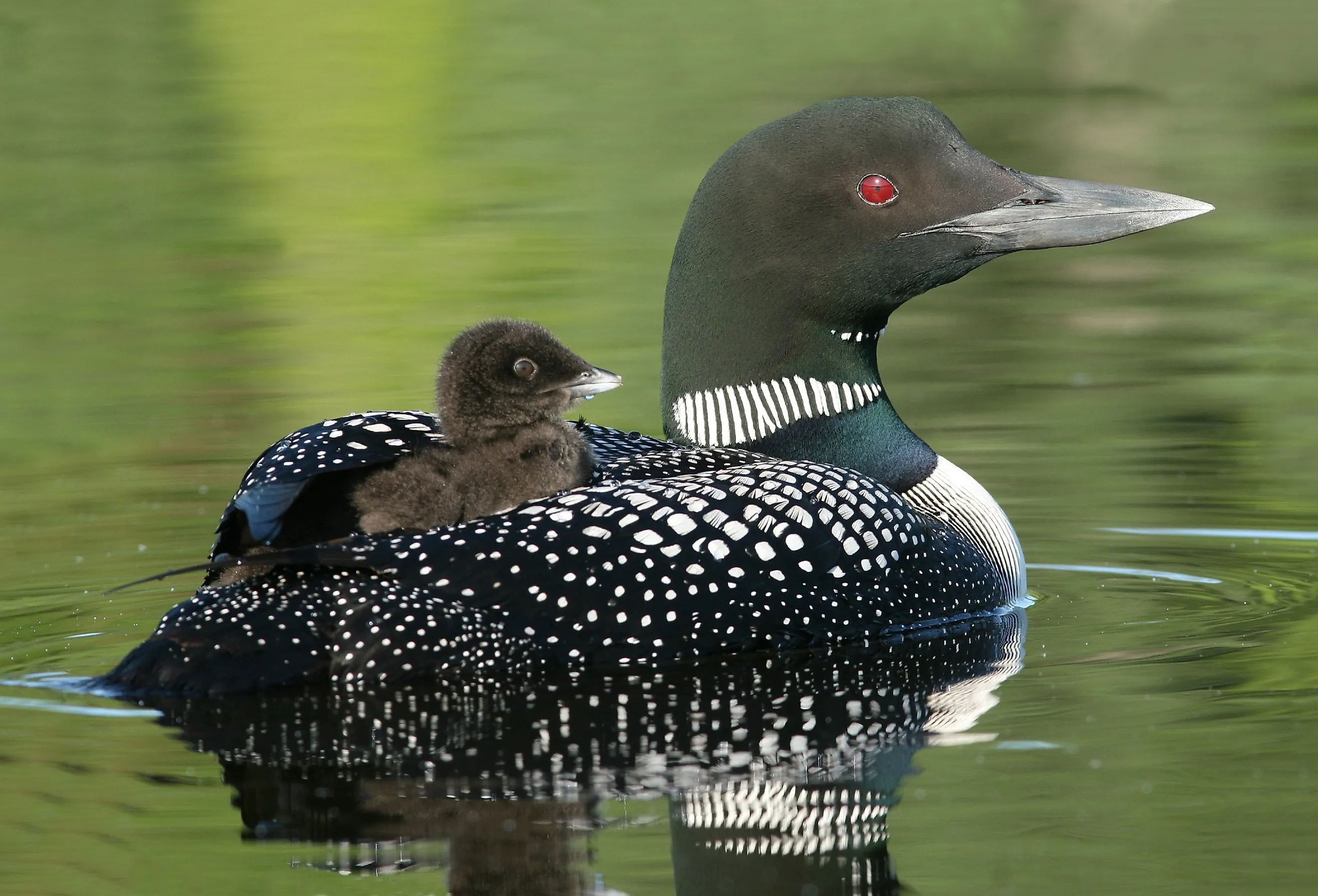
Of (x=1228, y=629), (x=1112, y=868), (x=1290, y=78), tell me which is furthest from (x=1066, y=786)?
(x=1290, y=78)

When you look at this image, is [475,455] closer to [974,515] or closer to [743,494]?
[743,494]

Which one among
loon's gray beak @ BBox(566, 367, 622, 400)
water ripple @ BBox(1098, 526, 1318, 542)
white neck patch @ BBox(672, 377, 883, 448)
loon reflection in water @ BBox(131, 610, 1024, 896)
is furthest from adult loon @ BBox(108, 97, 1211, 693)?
water ripple @ BBox(1098, 526, 1318, 542)

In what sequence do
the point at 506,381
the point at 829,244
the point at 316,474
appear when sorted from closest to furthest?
the point at 316,474
the point at 506,381
the point at 829,244

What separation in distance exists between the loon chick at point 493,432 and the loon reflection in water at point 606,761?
455 mm

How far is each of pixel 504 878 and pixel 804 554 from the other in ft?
5.41

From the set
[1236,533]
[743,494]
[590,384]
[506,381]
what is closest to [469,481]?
[506,381]

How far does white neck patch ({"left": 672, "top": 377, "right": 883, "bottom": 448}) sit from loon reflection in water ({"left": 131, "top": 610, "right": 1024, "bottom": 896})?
0.81m

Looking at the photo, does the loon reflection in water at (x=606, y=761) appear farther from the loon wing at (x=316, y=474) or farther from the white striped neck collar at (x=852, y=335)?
the white striped neck collar at (x=852, y=335)

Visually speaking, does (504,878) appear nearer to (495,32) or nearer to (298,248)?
(298,248)

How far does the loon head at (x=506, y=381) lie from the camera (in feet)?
16.0

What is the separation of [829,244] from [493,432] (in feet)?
3.89

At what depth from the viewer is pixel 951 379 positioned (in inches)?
331

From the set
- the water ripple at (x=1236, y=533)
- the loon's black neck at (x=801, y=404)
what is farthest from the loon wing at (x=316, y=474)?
the water ripple at (x=1236, y=533)

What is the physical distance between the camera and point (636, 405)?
8031 millimetres
